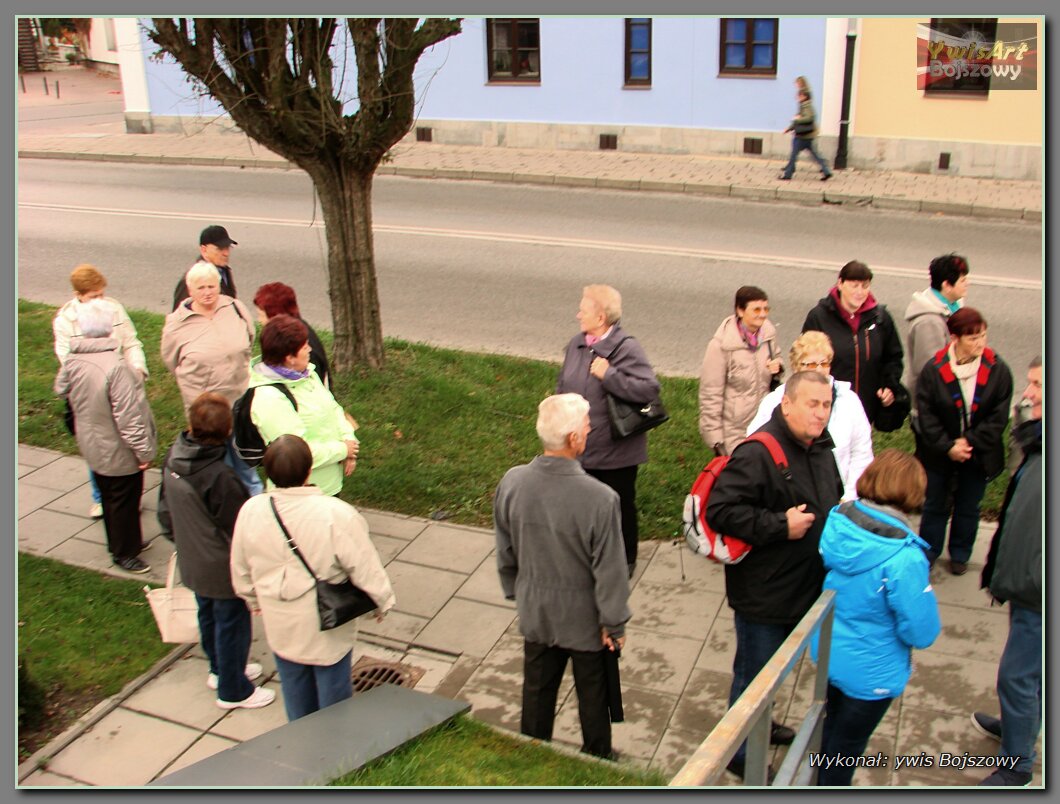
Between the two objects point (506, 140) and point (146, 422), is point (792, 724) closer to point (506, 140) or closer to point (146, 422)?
point (146, 422)

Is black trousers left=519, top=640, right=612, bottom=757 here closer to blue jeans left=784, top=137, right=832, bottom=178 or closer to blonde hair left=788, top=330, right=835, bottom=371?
blonde hair left=788, top=330, right=835, bottom=371

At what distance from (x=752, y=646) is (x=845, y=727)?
52 centimetres

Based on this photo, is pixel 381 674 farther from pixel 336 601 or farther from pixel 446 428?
pixel 446 428

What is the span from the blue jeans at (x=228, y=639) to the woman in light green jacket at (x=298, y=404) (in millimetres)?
791

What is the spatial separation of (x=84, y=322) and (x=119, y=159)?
1751cm

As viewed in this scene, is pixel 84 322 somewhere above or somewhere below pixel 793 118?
below

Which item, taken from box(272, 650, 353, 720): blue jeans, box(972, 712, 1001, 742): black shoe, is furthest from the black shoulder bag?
box(972, 712, 1001, 742): black shoe

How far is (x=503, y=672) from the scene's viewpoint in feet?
18.8

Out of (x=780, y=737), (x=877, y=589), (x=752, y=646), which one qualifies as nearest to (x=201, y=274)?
(x=752, y=646)

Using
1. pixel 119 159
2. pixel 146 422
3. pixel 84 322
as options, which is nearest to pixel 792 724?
pixel 146 422

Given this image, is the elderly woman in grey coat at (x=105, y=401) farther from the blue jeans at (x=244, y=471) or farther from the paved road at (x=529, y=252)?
the paved road at (x=529, y=252)

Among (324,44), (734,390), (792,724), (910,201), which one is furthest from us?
(910,201)

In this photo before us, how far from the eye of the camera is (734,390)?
6.18 metres

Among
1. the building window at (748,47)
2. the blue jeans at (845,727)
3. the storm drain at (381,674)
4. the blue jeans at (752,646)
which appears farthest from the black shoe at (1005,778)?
the building window at (748,47)
